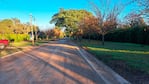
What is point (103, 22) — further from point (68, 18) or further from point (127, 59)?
point (68, 18)

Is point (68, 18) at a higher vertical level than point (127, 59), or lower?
A: higher

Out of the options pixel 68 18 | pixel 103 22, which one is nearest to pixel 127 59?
pixel 103 22

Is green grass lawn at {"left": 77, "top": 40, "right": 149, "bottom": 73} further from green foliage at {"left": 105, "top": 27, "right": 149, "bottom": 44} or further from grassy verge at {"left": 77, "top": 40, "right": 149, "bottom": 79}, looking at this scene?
green foliage at {"left": 105, "top": 27, "right": 149, "bottom": 44}

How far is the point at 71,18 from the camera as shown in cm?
11912

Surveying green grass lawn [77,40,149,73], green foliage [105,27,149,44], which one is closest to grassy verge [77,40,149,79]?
green grass lawn [77,40,149,73]

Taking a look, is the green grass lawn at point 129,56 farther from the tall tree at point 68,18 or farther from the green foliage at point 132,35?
the tall tree at point 68,18

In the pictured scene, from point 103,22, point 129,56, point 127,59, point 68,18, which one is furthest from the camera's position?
point 68,18

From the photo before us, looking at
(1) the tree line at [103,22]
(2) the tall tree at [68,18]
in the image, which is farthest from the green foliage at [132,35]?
(2) the tall tree at [68,18]

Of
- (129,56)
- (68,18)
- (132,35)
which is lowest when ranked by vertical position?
(129,56)

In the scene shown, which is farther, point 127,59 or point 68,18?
point 68,18

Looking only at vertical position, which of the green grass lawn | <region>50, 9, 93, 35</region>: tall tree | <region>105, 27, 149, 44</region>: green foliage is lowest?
the green grass lawn

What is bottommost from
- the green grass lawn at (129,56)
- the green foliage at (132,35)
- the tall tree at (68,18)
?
the green grass lawn at (129,56)

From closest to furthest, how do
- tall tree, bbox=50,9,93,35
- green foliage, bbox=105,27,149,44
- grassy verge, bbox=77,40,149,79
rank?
grassy verge, bbox=77,40,149,79, green foliage, bbox=105,27,149,44, tall tree, bbox=50,9,93,35

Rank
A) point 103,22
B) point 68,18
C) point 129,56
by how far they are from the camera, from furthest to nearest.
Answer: point 68,18
point 103,22
point 129,56
